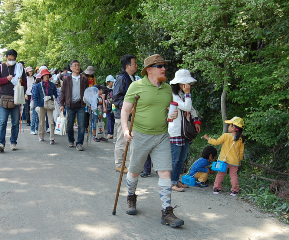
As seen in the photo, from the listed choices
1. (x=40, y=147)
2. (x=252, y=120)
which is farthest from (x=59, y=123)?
(x=252, y=120)

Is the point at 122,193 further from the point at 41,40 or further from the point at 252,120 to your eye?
the point at 41,40

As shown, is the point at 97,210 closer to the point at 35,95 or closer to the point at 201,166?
the point at 201,166

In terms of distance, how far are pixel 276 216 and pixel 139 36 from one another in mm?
6870

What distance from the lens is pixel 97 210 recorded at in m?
4.73

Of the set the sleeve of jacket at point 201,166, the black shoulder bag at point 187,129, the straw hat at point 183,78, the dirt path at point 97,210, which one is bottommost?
the dirt path at point 97,210

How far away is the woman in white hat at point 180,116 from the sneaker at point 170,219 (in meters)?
1.38

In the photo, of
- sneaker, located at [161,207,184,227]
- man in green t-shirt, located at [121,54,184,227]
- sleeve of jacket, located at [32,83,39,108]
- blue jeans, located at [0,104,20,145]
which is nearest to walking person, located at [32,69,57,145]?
sleeve of jacket, located at [32,83,39,108]

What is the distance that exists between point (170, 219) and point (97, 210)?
1036mm

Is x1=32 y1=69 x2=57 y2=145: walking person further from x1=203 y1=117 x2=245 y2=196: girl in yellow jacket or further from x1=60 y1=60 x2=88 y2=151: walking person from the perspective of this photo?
x1=203 y1=117 x2=245 y2=196: girl in yellow jacket

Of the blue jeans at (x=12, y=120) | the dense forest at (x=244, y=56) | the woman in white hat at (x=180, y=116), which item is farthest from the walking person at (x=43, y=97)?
the woman in white hat at (x=180, y=116)

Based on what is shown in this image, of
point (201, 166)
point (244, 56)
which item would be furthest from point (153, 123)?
point (244, 56)

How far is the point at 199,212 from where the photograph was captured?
16.0ft

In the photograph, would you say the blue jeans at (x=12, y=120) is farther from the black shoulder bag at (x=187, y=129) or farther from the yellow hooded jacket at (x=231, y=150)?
the yellow hooded jacket at (x=231, y=150)

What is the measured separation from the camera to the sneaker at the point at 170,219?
4199 millimetres
